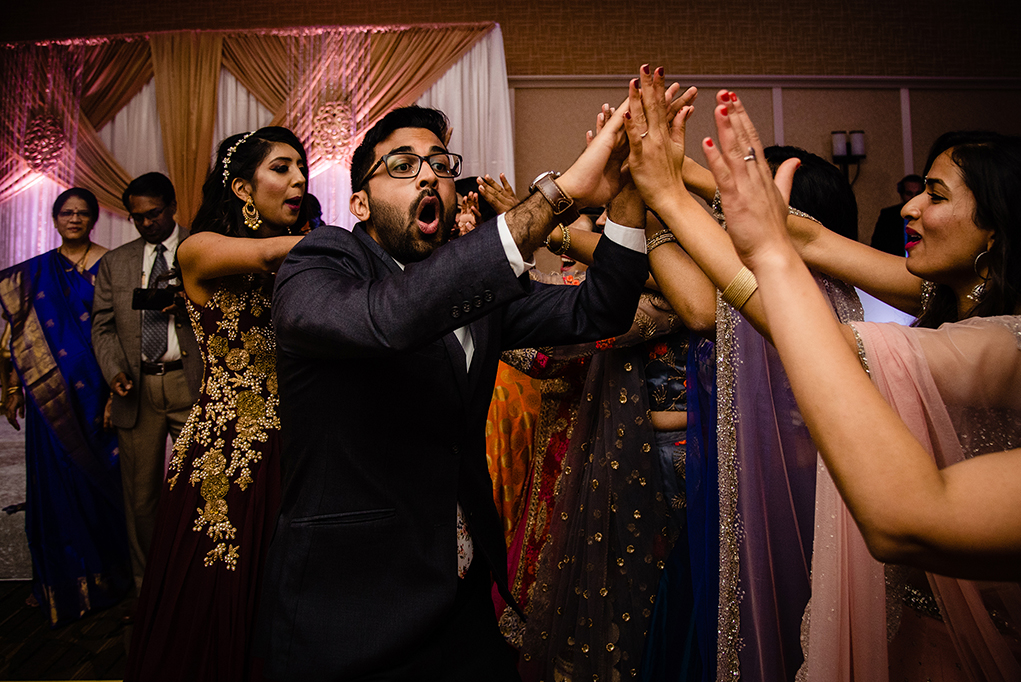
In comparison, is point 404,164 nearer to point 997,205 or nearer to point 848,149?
point 997,205

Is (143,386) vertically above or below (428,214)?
below

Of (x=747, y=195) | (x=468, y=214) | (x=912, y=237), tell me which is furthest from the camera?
(x=468, y=214)

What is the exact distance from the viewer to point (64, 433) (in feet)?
10.6

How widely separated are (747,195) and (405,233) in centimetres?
71

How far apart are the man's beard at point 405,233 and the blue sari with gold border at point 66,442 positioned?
277 cm

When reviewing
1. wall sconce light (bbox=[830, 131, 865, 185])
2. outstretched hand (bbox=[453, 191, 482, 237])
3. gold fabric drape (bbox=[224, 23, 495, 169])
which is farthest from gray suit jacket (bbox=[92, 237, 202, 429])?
wall sconce light (bbox=[830, 131, 865, 185])

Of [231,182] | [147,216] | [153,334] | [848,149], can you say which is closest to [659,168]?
[231,182]

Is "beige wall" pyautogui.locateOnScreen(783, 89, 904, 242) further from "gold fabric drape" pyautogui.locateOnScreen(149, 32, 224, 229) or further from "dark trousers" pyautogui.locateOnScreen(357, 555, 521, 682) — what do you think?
"dark trousers" pyautogui.locateOnScreen(357, 555, 521, 682)

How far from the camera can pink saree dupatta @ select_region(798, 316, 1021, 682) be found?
0.90m

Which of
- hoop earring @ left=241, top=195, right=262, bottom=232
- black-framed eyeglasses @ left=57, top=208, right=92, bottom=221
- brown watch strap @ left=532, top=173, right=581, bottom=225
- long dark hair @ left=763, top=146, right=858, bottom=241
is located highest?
black-framed eyeglasses @ left=57, top=208, right=92, bottom=221

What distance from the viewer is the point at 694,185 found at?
1.41m

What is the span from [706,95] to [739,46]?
1.38ft

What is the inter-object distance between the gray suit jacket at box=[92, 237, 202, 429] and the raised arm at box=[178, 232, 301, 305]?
1223mm

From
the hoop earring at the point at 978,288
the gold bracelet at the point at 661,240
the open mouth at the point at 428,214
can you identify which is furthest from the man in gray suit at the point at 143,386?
the hoop earring at the point at 978,288
